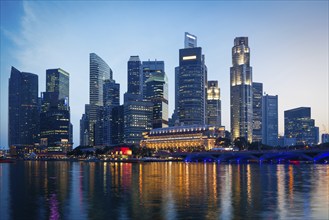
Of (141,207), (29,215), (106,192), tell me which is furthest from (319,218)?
(106,192)

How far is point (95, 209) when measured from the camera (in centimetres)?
4919

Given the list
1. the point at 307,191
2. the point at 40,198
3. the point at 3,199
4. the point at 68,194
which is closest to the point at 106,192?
the point at 68,194

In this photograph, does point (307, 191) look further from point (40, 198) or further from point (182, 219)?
point (40, 198)

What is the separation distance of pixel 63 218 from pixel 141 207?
1031cm

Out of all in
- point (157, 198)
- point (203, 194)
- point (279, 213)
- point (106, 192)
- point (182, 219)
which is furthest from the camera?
point (106, 192)

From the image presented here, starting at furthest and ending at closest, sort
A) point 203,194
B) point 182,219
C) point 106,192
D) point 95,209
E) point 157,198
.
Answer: point 106,192 < point 203,194 < point 157,198 < point 95,209 < point 182,219

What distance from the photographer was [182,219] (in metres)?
41.4

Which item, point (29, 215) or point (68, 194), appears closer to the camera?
point (29, 215)

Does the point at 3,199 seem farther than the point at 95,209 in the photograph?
Yes

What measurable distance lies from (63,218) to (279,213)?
23.5m

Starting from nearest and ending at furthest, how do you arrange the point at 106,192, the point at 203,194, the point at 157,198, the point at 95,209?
the point at 95,209 → the point at 157,198 → the point at 203,194 → the point at 106,192

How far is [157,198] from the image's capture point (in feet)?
191

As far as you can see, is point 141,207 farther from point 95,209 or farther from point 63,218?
point 63,218

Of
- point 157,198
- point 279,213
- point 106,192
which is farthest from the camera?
point 106,192
